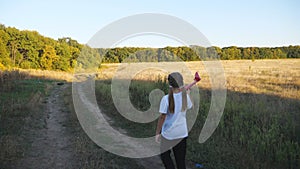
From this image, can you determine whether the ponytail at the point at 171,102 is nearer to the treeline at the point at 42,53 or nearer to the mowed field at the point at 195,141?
the mowed field at the point at 195,141

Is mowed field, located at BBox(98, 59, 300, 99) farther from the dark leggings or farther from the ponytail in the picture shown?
the ponytail

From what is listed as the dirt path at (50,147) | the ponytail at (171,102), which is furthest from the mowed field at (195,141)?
the ponytail at (171,102)

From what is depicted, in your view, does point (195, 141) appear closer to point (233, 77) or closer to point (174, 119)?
point (174, 119)

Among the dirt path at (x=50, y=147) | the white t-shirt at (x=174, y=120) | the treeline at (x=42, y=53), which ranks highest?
the treeline at (x=42, y=53)

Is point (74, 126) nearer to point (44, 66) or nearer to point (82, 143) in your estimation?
point (82, 143)

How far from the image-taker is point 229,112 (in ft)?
25.8

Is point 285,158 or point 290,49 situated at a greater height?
point 290,49

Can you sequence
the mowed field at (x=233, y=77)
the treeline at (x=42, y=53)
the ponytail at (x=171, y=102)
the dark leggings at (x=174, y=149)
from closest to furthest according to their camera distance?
the ponytail at (x=171, y=102), the dark leggings at (x=174, y=149), the mowed field at (x=233, y=77), the treeline at (x=42, y=53)

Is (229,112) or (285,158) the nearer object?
(285,158)

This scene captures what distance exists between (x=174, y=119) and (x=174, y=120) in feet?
0.05

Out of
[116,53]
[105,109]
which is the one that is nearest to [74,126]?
[105,109]

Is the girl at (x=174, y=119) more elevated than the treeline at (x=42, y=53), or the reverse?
the treeline at (x=42, y=53)

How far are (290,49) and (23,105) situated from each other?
85.4 meters

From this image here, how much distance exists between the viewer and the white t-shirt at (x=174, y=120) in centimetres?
360
